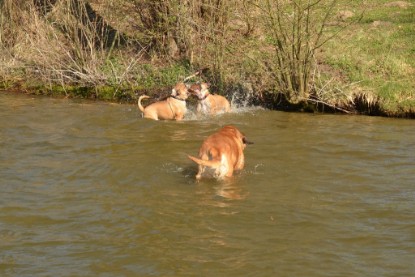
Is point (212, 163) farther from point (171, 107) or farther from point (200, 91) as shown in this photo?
point (200, 91)

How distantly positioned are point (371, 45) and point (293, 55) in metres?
2.46

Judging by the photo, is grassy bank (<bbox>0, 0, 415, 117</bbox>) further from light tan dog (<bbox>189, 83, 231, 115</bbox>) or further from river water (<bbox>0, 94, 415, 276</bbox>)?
river water (<bbox>0, 94, 415, 276</bbox>)

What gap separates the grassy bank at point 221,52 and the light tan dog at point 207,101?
3.23 feet

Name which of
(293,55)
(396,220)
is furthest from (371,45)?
(396,220)

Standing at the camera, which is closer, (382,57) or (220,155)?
(220,155)

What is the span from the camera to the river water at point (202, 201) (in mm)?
6316

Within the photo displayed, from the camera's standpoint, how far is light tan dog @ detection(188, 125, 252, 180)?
799 centimetres

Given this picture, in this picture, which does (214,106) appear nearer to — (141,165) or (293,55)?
(293,55)

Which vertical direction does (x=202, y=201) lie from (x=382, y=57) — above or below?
below

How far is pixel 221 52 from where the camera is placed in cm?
1420

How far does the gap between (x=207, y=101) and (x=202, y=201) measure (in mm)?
5156

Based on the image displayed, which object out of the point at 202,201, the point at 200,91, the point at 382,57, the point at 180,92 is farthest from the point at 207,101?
the point at 202,201

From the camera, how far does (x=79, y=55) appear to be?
15.0 meters

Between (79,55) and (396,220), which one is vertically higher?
(79,55)
